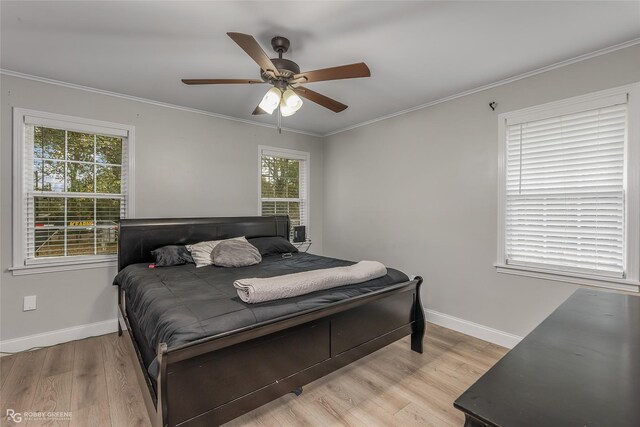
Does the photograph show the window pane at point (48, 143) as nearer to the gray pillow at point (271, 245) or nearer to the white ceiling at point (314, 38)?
the white ceiling at point (314, 38)

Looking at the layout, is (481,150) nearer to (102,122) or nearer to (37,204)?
(102,122)

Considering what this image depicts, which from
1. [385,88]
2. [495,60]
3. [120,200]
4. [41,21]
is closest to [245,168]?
[120,200]

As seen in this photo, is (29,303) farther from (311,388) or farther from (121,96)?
(311,388)

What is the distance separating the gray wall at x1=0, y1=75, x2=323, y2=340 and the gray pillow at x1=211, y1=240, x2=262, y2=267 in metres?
0.93

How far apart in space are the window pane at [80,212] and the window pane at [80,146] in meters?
0.43

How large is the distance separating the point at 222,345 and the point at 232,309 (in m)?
0.25

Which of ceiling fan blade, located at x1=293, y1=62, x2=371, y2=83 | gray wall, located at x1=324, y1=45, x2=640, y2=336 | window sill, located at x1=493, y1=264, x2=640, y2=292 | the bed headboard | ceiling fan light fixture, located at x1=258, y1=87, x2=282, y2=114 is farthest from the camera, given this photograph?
the bed headboard

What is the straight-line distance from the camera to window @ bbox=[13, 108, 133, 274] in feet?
9.29

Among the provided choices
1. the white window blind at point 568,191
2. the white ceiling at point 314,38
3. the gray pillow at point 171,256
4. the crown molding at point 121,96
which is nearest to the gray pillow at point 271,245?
the gray pillow at point 171,256

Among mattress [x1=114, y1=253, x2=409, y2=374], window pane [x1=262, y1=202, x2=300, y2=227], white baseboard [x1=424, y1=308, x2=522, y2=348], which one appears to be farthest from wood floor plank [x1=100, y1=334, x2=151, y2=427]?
white baseboard [x1=424, y1=308, x2=522, y2=348]

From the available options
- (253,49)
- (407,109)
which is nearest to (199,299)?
(253,49)

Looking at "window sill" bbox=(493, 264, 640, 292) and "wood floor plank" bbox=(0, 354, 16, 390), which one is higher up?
"window sill" bbox=(493, 264, 640, 292)

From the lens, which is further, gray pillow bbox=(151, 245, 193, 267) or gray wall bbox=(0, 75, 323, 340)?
gray pillow bbox=(151, 245, 193, 267)

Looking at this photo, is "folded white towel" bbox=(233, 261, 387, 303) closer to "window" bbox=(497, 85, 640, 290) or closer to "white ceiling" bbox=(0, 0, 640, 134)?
"window" bbox=(497, 85, 640, 290)
